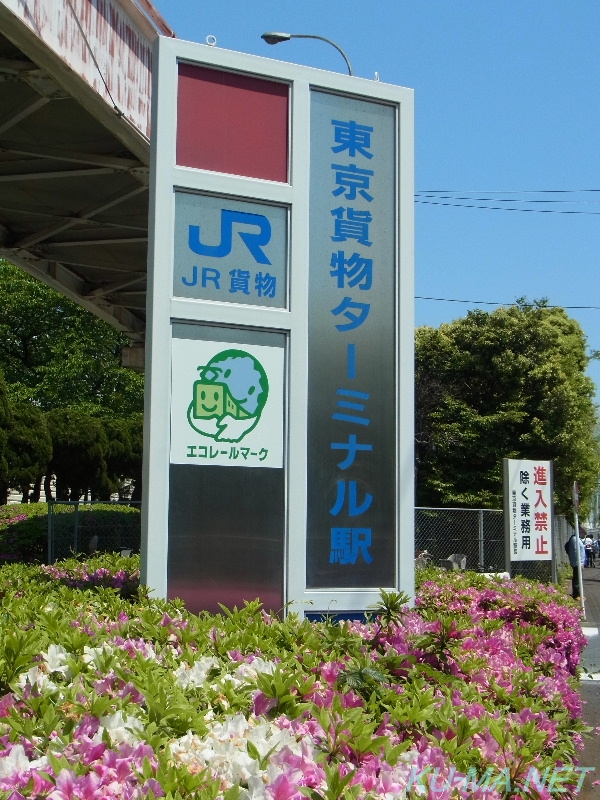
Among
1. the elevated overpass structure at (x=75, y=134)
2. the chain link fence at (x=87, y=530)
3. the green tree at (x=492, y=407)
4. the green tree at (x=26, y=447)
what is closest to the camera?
the elevated overpass structure at (x=75, y=134)

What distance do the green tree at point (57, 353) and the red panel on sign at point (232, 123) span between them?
1232 inches

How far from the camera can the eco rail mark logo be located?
6.04m

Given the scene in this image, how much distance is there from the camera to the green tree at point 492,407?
33438 mm

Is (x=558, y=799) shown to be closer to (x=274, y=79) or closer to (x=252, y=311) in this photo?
(x=252, y=311)

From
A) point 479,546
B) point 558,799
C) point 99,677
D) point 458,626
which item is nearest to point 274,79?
point 458,626

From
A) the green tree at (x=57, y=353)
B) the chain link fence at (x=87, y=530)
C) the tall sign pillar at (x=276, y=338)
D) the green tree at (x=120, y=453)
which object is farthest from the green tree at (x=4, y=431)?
the tall sign pillar at (x=276, y=338)

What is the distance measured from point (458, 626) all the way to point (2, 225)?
37.9 feet

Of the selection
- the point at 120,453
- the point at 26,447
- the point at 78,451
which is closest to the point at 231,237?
the point at 26,447

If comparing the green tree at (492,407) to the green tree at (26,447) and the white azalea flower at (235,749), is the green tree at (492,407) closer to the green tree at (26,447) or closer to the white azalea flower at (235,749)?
the green tree at (26,447)

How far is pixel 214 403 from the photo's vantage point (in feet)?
19.9

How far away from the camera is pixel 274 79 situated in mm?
6559

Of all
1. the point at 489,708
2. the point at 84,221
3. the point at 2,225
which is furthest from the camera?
the point at 2,225

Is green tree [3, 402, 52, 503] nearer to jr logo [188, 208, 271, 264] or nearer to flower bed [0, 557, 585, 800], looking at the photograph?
jr logo [188, 208, 271, 264]

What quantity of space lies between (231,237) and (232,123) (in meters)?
0.81
